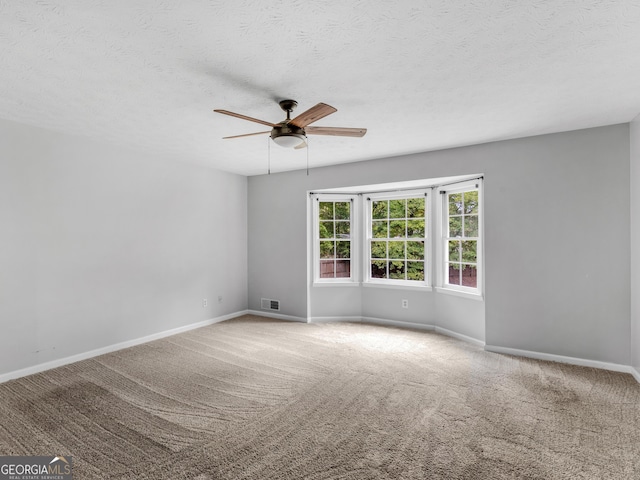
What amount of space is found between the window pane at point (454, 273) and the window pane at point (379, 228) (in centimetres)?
111

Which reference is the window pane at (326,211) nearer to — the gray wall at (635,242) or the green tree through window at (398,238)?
the green tree through window at (398,238)

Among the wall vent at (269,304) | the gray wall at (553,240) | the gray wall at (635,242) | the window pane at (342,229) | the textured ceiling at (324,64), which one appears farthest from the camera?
the wall vent at (269,304)

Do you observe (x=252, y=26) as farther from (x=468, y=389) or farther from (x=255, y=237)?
(x=255, y=237)

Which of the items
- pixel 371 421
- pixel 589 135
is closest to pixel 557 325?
pixel 589 135

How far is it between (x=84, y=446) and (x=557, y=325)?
448cm

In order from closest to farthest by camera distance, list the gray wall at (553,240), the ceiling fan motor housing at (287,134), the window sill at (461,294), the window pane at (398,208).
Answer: the ceiling fan motor housing at (287,134), the gray wall at (553,240), the window sill at (461,294), the window pane at (398,208)

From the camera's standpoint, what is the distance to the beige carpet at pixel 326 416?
6.82ft

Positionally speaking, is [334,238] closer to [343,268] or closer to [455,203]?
[343,268]

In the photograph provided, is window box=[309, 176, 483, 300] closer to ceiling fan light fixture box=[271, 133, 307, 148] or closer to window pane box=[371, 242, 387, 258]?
window pane box=[371, 242, 387, 258]

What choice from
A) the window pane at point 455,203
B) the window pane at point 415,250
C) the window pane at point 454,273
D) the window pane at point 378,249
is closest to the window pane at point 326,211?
the window pane at point 378,249

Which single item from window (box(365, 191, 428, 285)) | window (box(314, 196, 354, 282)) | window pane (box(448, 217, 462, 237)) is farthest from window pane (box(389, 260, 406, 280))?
window pane (box(448, 217, 462, 237))

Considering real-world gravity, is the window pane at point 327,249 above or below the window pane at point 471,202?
below

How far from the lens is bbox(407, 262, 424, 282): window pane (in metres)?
5.20

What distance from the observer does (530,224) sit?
386 centimetres
